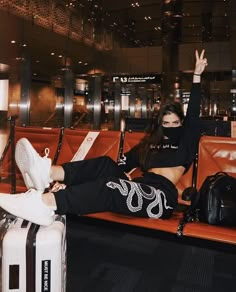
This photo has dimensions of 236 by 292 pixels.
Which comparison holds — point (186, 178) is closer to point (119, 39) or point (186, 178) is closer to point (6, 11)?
point (6, 11)

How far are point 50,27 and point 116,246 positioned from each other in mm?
8767

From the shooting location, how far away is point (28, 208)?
1748 millimetres

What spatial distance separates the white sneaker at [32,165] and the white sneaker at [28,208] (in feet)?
1.47

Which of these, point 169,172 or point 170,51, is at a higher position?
point 170,51

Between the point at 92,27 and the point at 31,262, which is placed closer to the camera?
the point at 31,262

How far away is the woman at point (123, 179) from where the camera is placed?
1.85m

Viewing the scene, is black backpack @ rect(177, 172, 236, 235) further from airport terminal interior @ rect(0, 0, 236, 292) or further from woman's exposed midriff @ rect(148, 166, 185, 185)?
airport terminal interior @ rect(0, 0, 236, 292)

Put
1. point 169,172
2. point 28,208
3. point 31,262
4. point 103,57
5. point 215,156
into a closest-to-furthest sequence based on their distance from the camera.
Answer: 1. point 31,262
2. point 28,208
3. point 169,172
4. point 215,156
5. point 103,57

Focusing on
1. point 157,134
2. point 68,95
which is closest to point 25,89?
point 68,95

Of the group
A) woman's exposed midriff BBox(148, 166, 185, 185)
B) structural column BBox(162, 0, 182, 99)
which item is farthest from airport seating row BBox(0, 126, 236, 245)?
structural column BBox(162, 0, 182, 99)

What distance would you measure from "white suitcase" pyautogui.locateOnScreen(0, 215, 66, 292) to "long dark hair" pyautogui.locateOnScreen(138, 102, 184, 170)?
124 cm

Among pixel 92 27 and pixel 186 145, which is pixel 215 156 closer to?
pixel 186 145

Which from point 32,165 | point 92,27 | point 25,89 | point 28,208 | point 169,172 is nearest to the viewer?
point 28,208

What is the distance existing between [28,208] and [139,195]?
2.35 ft
